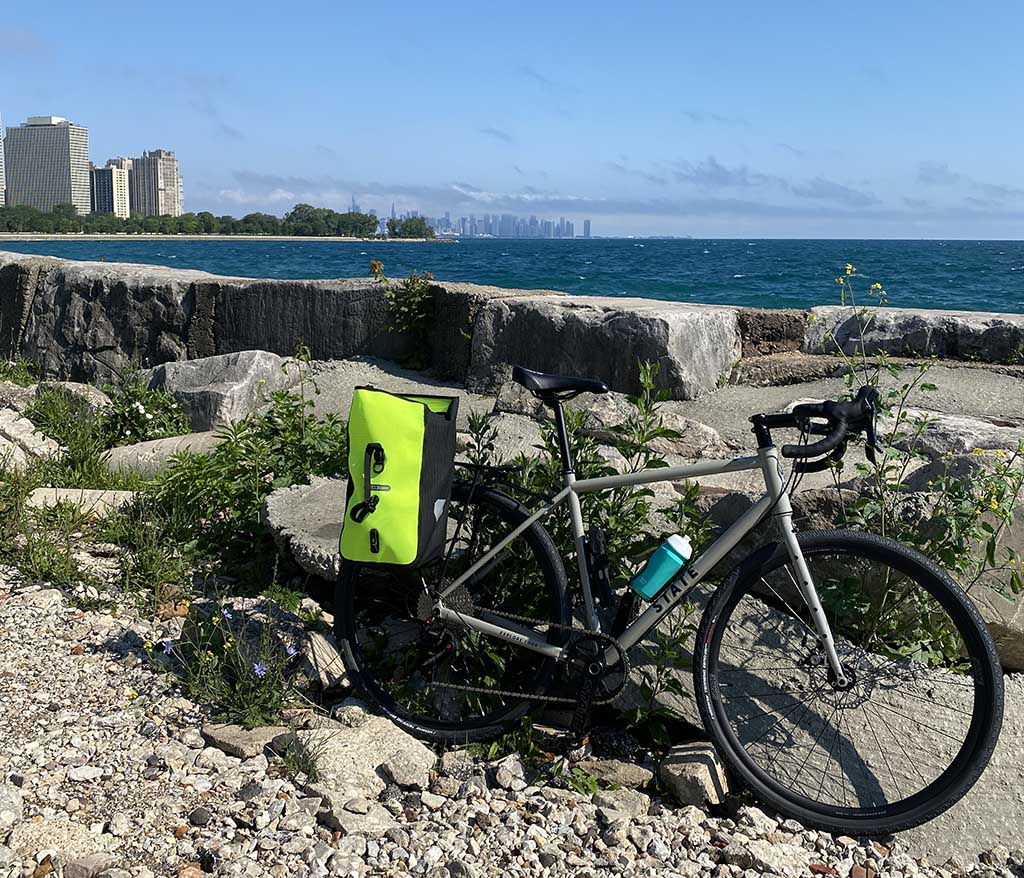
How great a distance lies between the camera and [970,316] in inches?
244

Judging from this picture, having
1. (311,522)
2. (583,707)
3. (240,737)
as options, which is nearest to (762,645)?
(583,707)

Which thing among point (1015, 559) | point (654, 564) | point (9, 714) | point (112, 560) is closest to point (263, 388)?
point (112, 560)

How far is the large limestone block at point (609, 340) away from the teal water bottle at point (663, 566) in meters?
2.71

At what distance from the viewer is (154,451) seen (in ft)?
19.6

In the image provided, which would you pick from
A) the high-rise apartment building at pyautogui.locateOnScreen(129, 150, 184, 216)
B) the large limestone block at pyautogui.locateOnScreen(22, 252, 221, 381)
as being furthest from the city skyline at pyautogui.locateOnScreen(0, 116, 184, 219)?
the large limestone block at pyautogui.locateOnScreen(22, 252, 221, 381)

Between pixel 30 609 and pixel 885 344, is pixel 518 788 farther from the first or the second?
pixel 885 344

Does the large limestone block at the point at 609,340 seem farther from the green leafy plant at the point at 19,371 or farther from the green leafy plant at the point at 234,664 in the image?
the green leafy plant at the point at 19,371

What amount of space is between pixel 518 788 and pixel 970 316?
4.47 meters

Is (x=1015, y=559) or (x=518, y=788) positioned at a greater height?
(x=1015, y=559)

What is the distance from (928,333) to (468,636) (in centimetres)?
395

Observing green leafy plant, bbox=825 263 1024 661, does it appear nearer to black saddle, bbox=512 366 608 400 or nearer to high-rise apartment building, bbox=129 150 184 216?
black saddle, bbox=512 366 608 400

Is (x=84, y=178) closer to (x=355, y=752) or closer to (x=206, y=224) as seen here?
(x=206, y=224)

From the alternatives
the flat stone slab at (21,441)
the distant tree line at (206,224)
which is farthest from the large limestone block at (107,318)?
the distant tree line at (206,224)

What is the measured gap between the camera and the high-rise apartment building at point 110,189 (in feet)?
481
